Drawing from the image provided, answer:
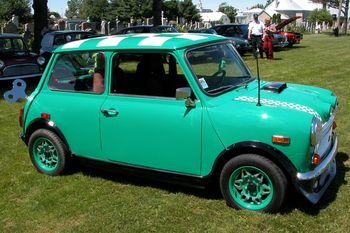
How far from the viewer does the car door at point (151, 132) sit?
14.0 feet

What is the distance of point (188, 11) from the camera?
85688 millimetres

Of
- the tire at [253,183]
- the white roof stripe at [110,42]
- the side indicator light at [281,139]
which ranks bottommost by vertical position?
the tire at [253,183]

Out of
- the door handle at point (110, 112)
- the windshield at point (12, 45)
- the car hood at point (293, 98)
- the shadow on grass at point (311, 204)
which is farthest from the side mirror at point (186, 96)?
the windshield at point (12, 45)

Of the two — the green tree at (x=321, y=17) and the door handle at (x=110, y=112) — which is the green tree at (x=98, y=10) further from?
the door handle at (x=110, y=112)

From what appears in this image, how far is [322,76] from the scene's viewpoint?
12578 millimetres

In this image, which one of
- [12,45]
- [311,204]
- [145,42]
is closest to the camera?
[311,204]

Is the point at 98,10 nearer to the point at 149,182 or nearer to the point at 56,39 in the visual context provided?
the point at 56,39

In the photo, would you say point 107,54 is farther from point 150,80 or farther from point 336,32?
point 336,32

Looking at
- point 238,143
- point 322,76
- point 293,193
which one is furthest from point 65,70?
point 322,76

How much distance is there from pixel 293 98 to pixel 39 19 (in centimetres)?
1630

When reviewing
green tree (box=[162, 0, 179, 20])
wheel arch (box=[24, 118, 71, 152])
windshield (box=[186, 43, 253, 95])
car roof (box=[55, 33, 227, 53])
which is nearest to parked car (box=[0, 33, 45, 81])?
wheel arch (box=[24, 118, 71, 152])

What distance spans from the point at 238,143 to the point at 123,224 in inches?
52.4

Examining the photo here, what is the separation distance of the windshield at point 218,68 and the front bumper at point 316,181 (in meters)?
1.18

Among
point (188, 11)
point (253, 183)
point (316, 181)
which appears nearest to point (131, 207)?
point (253, 183)
